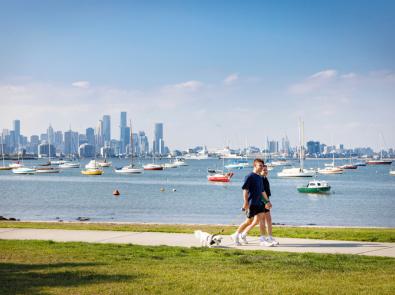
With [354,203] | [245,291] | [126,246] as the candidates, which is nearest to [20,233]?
[126,246]

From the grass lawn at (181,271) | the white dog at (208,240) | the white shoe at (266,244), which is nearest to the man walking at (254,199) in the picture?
the white shoe at (266,244)

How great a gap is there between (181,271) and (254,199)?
3.86m

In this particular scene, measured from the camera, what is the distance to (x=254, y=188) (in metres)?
13.5

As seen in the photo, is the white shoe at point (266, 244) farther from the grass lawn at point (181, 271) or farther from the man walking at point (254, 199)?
the grass lawn at point (181, 271)

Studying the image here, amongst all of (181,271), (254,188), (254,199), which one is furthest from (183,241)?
(181,271)

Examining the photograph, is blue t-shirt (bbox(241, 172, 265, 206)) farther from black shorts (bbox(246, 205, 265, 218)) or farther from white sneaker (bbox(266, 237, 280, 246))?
white sneaker (bbox(266, 237, 280, 246))

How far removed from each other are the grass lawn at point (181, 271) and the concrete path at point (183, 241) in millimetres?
996

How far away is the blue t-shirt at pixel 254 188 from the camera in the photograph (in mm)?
13469

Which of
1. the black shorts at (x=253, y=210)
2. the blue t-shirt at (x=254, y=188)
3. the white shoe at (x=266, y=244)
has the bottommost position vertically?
the white shoe at (x=266, y=244)

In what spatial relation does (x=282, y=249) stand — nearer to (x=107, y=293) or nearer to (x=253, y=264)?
(x=253, y=264)

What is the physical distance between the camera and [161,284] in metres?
9.12

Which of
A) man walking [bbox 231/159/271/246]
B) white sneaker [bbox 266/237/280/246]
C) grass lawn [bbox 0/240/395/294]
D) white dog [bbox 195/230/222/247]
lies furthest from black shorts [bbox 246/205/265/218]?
grass lawn [bbox 0/240/395/294]

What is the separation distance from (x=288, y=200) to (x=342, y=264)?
58.8m

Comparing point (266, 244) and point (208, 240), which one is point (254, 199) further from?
point (208, 240)
